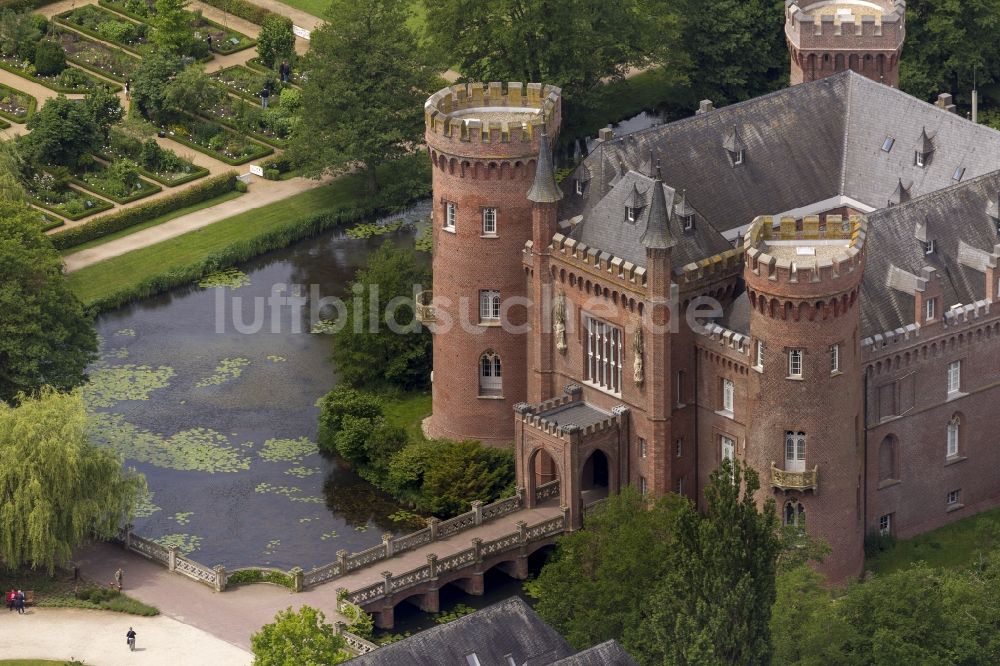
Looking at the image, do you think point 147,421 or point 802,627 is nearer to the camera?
point 802,627

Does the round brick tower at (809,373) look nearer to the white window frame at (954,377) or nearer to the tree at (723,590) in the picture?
the white window frame at (954,377)

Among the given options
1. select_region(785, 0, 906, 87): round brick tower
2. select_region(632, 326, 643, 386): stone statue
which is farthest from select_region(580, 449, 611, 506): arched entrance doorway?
select_region(785, 0, 906, 87): round brick tower

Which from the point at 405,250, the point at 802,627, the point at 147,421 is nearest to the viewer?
the point at 802,627

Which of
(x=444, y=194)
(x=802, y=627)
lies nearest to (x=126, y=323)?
(x=444, y=194)

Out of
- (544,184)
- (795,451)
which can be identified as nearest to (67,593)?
(544,184)

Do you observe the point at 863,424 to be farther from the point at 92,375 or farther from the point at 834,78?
the point at 92,375

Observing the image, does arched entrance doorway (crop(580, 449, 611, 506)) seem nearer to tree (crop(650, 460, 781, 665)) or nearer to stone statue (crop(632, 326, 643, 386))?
stone statue (crop(632, 326, 643, 386))
